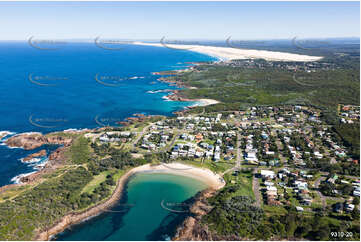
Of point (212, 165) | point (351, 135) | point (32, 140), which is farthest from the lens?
point (351, 135)

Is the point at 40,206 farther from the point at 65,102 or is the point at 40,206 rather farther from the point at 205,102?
the point at 205,102

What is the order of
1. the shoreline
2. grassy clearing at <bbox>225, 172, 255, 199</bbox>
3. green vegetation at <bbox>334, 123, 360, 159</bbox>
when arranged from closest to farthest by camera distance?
the shoreline < grassy clearing at <bbox>225, 172, 255, 199</bbox> < green vegetation at <bbox>334, 123, 360, 159</bbox>

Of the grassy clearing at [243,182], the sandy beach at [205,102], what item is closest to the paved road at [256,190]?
the grassy clearing at [243,182]

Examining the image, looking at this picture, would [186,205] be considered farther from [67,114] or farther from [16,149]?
[67,114]

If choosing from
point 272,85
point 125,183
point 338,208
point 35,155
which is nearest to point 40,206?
point 125,183

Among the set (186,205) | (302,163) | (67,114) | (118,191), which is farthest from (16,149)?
(302,163)

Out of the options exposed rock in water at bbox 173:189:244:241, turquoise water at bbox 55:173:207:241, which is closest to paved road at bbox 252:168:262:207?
exposed rock in water at bbox 173:189:244:241

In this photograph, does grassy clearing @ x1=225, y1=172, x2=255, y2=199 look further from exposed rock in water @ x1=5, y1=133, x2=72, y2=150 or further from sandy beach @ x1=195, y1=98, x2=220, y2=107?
sandy beach @ x1=195, y1=98, x2=220, y2=107
